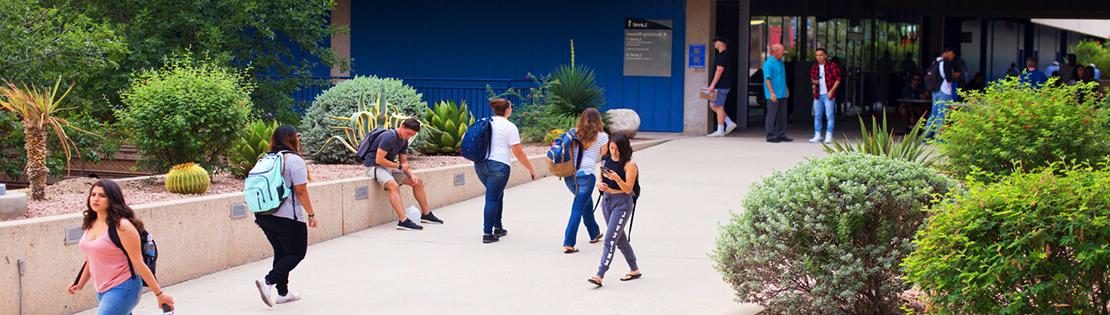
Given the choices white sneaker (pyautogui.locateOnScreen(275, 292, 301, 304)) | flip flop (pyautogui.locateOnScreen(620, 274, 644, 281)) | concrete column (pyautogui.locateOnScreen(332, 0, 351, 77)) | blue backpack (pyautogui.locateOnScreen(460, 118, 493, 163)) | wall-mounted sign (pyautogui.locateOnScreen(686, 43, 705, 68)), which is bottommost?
white sneaker (pyautogui.locateOnScreen(275, 292, 301, 304))

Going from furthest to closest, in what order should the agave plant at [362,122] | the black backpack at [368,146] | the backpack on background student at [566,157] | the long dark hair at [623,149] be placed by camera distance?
the agave plant at [362,122] → the black backpack at [368,146] → the backpack on background student at [566,157] → the long dark hair at [623,149]

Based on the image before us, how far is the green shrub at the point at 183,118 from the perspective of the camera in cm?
1180

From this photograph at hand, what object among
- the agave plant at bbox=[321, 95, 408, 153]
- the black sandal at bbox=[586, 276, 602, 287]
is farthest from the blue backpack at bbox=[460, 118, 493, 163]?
the agave plant at bbox=[321, 95, 408, 153]

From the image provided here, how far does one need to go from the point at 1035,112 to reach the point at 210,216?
21.0 feet

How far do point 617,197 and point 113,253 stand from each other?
3840mm

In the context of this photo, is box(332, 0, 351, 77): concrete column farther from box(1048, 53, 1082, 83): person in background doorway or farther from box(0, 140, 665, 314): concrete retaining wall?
box(1048, 53, 1082, 83): person in background doorway

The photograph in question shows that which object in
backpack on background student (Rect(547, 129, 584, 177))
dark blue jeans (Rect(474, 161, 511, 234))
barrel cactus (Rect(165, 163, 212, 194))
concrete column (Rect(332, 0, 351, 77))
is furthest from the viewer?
concrete column (Rect(332, 0, 351, 77))

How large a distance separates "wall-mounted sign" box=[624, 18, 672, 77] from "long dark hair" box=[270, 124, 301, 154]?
13.4 metres

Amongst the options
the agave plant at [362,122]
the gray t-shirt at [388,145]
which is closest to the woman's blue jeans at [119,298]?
the gray t-shirt at [388,145]

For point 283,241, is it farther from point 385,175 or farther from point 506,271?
point 385,175

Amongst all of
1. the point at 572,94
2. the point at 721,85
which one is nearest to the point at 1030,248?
the point at 572,94

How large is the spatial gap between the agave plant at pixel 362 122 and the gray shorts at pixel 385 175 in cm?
164

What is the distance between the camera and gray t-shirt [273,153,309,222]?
28.2 feet

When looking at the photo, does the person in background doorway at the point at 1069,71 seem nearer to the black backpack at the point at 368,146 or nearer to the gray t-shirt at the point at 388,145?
the gray t-shirt at the point at 388,145
